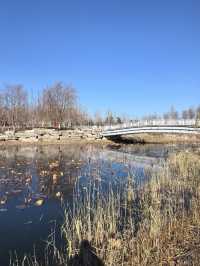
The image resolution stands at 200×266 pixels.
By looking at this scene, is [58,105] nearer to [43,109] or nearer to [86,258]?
[43,109]

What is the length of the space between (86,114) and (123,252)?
6930 centimetres

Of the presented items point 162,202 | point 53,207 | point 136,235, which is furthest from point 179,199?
point 53,207

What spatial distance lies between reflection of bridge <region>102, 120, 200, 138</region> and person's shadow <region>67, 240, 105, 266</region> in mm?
21142

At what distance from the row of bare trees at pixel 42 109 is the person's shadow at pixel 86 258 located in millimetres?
47706

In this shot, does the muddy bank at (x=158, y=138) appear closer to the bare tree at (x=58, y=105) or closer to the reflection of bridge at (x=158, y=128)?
the reflection of bridge at (x=158, y=128)

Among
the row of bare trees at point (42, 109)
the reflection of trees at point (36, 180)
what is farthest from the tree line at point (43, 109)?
the reflection of trees at point (36, 180)

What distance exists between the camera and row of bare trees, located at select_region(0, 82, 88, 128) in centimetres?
5281

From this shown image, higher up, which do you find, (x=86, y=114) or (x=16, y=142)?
(x=86, y=114)

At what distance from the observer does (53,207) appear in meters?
8.48

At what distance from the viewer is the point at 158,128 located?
31.5m

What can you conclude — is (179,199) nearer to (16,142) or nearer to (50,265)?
(50,265)

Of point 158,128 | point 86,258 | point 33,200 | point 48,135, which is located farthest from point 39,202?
point 48,135

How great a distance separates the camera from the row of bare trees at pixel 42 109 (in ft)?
173

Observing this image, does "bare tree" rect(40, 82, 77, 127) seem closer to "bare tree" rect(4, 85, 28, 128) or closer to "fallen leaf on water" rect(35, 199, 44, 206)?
"bare tree" rect(4, 85, 28, 128)
